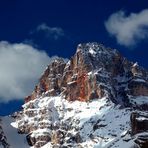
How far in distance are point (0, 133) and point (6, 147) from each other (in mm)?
2668

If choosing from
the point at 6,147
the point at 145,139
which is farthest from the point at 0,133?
the point at 145,139

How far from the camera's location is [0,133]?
122m

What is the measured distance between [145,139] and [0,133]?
4474 centimetres

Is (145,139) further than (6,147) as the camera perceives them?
Yes

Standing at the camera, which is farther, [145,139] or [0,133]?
[145,139]

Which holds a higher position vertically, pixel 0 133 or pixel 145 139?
pixel 145 139

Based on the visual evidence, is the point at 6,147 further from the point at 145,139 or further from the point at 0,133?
the point at 145,139

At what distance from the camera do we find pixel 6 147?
12238 centimetres

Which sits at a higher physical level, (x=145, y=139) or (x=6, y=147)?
(x=145, y=139)

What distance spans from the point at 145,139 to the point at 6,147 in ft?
144
